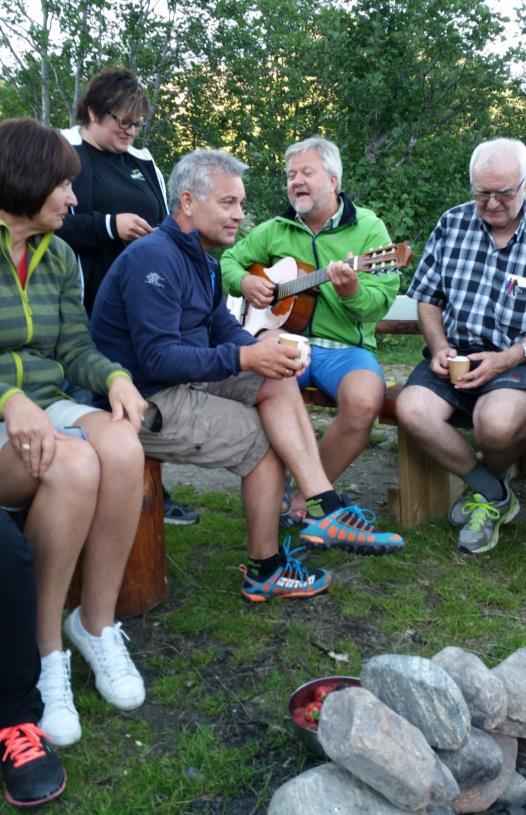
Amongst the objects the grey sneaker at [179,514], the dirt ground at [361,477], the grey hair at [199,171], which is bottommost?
the dirt ground at [361,477]

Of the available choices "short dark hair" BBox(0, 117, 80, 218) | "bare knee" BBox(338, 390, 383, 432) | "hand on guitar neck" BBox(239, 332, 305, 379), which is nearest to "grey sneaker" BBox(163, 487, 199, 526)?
"bare knee" BBox(338, 390, 383, 432)

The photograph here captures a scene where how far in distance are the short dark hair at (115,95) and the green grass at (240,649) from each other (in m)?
1.93

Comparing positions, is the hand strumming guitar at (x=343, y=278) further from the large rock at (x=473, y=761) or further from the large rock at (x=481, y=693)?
the large rock at (x=473, y=761)

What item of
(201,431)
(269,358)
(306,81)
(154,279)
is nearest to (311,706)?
(201,431)

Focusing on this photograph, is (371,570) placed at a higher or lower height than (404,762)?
lower

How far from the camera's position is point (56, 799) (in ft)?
7.25

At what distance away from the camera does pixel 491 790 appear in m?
2.16

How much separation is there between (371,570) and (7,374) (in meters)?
1.72

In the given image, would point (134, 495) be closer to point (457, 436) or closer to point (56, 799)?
point (56, 799)

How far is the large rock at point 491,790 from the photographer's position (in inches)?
83.5

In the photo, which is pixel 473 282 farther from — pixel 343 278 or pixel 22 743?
pixel 22 743

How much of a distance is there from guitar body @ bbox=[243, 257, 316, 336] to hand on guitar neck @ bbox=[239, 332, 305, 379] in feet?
3.41

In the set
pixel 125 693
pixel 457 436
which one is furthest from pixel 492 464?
pixel 125 693

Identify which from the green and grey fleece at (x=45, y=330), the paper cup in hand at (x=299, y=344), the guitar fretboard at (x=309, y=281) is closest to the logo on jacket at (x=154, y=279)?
the green and grey fleece at (x=45, y=330)
